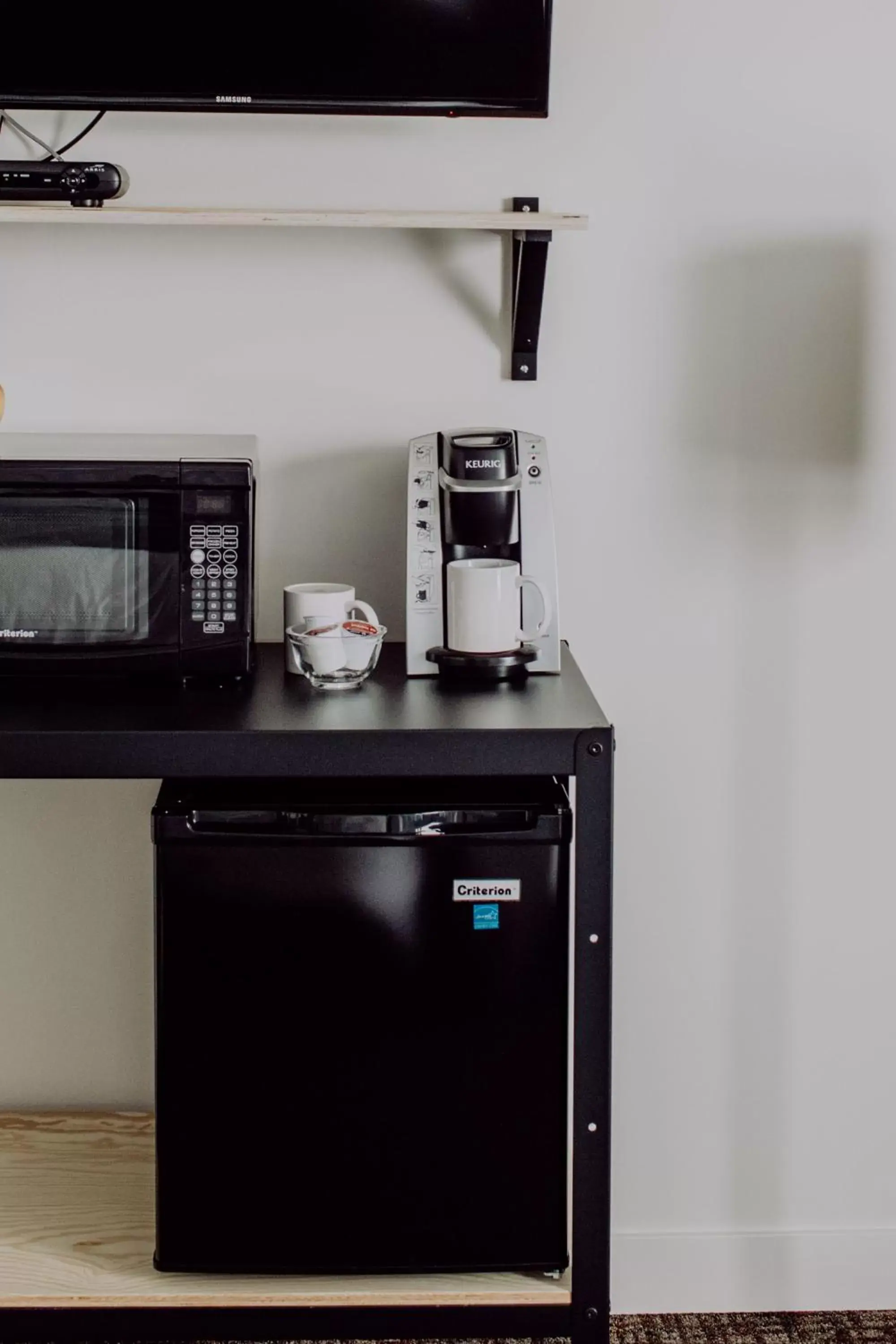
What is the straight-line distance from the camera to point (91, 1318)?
1644 millimetres

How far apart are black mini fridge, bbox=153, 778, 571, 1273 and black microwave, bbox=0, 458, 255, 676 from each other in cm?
20

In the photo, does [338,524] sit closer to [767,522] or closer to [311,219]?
[311,219]

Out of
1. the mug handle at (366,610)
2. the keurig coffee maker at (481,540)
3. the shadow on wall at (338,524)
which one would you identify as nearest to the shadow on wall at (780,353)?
the keurig coffee maker at (481,540)

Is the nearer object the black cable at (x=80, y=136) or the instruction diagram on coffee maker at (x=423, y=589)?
the instruction diagram on coffee maker at (x=423, y=589)

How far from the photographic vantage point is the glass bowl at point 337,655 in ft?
5.67

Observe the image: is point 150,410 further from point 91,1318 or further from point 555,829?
point 91,1318

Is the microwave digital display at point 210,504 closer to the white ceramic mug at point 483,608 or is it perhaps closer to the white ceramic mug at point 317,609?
the white ceramic mug at point 317,609

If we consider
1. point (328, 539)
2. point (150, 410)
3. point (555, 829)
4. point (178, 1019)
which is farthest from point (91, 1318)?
point (150, 410)

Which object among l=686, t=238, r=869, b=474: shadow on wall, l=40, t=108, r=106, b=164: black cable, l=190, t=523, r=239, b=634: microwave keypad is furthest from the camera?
l=686, t=238, r=869, b=474: shadow on wall

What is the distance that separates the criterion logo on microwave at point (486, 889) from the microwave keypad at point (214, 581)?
455mm

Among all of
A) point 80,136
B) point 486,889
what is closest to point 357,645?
point 486,889

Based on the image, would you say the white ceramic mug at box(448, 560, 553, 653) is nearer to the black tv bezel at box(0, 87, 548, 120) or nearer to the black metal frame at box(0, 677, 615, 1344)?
the black metal frame at box(0, 677, 615, 1344)

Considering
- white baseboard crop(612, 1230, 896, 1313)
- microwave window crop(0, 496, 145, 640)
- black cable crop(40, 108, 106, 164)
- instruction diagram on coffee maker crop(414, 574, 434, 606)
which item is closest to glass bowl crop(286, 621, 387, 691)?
instruction diagram on coffee maker crop(414, 574, 434, 606)

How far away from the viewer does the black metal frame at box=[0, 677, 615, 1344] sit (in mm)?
1520
